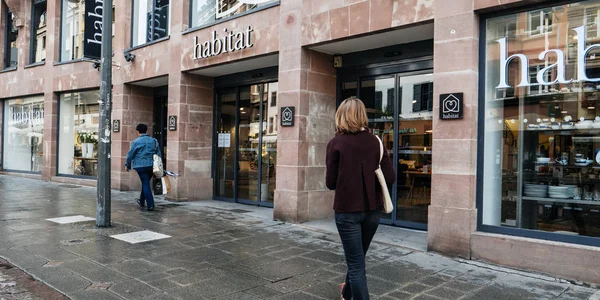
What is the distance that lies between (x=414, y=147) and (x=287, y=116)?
2.45 metres

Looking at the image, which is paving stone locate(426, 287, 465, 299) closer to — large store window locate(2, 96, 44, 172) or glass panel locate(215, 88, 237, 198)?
glass panel locate(215, 88, 237, 198)

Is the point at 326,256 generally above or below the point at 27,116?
below

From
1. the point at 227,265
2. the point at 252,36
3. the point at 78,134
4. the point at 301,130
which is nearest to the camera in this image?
the point at 227,265

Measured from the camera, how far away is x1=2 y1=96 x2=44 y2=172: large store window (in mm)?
17891

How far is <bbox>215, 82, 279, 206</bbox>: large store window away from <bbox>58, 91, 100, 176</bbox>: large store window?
573cm

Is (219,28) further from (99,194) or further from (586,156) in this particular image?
(586,156)

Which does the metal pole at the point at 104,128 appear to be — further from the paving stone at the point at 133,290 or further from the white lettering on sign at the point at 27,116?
the white lettering on sign at the point at 27,116

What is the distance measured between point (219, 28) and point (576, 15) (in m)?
7.21

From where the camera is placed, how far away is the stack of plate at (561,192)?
584cm

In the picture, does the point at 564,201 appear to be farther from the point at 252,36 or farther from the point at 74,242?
the point at 74,242

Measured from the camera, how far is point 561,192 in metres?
5.92

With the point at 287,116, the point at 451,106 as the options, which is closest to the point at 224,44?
the point at 287,116

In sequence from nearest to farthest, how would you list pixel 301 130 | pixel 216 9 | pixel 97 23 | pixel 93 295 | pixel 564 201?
pixel 93 295, pixel 564 201, pixel 301 130, pixel 216 9, pixel 97 23

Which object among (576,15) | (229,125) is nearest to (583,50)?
(576,15)
